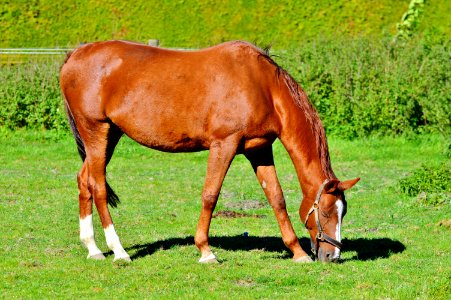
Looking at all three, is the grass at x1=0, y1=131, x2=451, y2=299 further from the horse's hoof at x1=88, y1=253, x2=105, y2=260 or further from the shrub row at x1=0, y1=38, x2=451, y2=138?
the shrub row at x1=0, y1=38, x2=451, y2=138

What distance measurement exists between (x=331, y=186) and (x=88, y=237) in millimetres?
2904

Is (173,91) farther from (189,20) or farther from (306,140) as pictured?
(189,20)

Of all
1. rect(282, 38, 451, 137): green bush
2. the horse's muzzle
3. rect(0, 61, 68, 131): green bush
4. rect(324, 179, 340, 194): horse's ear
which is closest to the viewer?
rect(324, 179, 340, 194): horse's ear

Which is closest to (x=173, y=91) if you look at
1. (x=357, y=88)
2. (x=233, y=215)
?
(x=233, y=215)

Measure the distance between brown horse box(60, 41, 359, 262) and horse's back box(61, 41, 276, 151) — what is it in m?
0.01

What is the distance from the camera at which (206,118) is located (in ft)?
30.0

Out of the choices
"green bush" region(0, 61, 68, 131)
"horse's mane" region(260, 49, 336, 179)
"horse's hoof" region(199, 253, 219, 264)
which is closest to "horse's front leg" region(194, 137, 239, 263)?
"horse's hoof" region(199, 253, 219, 264)

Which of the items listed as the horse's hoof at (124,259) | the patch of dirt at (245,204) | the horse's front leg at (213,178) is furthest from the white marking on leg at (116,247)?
the patch of dirt at (245,204)

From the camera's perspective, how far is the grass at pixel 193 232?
26.8 feet

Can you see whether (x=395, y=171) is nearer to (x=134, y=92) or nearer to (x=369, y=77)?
(x=369, y=77)

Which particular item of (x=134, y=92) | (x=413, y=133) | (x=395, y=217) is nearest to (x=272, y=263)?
(x=134, y=92)

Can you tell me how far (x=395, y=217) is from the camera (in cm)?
1211

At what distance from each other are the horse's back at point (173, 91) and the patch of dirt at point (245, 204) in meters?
3.85

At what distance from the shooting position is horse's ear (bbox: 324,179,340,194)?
8852mm
